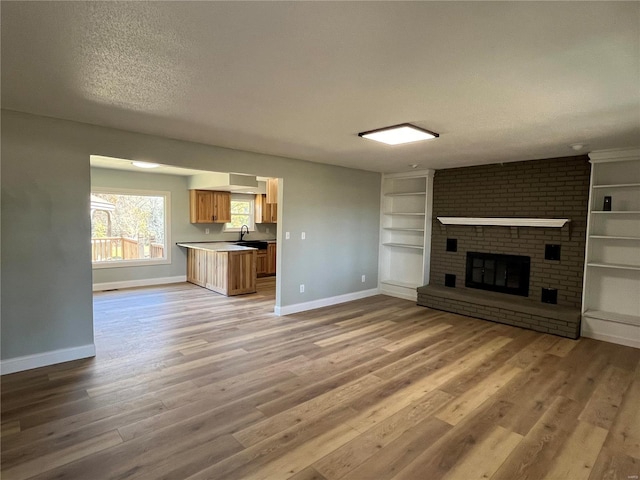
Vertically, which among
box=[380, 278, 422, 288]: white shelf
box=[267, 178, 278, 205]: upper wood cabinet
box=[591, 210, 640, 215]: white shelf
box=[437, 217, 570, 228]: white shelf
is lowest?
box=[380, 278, 422, 288]: white shelf

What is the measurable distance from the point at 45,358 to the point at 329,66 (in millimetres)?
3727

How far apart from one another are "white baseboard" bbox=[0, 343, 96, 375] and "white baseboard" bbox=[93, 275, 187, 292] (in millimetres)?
3564

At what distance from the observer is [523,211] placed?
17.3 ft

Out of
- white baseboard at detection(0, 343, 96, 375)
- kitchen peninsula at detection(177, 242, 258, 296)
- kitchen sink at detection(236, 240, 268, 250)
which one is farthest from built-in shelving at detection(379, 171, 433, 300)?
white baseboard at detection(0, 343, 96, 375)

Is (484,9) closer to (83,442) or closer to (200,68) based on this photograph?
(200,68)

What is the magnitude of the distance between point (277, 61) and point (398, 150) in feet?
9.30

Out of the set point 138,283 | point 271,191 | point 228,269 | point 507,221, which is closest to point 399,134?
point 507,221

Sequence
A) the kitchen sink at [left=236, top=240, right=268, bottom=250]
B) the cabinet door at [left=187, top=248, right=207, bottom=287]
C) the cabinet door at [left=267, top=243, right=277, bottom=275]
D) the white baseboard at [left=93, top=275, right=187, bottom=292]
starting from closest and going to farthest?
the white baseboard at [left=93, top=275, right=187, bottom=292], the cabinet door at [left=187, top=248, right=207, bottom=287], the kitchen sink at [left=236, top=240, right=268, bottom=250], the cabinet door at [left=267, top=243, right=277, bottom=275]

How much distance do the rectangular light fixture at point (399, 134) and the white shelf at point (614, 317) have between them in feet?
10.5

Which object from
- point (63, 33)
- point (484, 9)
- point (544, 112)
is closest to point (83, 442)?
point (63, 33)

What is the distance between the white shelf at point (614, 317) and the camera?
422 cm

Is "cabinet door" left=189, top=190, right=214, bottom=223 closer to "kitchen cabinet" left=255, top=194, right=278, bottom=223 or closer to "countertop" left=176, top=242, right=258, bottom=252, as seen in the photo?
"countertop" left=176, top=242, right=258, bottom=252

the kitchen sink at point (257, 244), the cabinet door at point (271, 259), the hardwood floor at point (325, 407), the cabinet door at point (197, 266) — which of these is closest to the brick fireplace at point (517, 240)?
the hardwood floor at point (325, 407)

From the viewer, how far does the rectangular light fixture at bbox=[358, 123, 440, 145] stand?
131 inches
